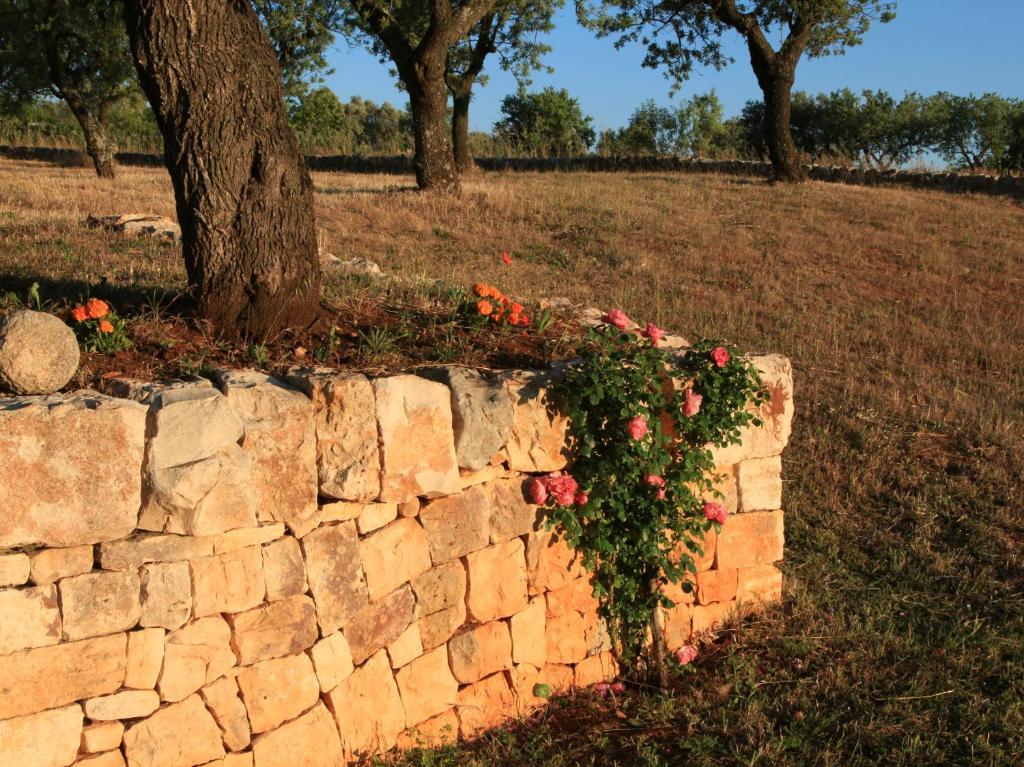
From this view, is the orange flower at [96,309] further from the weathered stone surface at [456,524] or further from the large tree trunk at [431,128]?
the large tree trunk at [431,128]

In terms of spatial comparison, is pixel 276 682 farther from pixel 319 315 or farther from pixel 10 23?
pixel 10 23

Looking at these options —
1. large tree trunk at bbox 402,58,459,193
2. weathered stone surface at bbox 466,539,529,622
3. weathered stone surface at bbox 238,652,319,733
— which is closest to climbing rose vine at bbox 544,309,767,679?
weathered stone surface at bbox 466,539,529,622

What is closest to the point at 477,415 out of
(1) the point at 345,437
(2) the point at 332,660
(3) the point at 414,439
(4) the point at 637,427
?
(3) the point at 414,439

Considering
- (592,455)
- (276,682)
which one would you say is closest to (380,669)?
(276,682)

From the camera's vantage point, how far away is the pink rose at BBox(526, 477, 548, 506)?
3.81 metres

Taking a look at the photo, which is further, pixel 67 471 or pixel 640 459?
pixel 640 459

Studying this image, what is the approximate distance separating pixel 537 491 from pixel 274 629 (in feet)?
4.01

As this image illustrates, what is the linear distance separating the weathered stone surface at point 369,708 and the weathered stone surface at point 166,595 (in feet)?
2.28

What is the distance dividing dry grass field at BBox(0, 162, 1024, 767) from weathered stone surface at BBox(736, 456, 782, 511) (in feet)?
1.90

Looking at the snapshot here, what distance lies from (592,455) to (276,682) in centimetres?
160

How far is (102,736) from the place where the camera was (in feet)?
9.28

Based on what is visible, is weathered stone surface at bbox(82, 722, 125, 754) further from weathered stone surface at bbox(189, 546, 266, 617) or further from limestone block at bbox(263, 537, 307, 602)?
limestone block at bbox(263, 537, 307, 602)

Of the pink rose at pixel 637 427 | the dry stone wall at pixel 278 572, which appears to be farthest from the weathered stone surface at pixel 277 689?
the pink rose at pixel 637 427

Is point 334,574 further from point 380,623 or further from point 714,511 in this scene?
point 714,511
